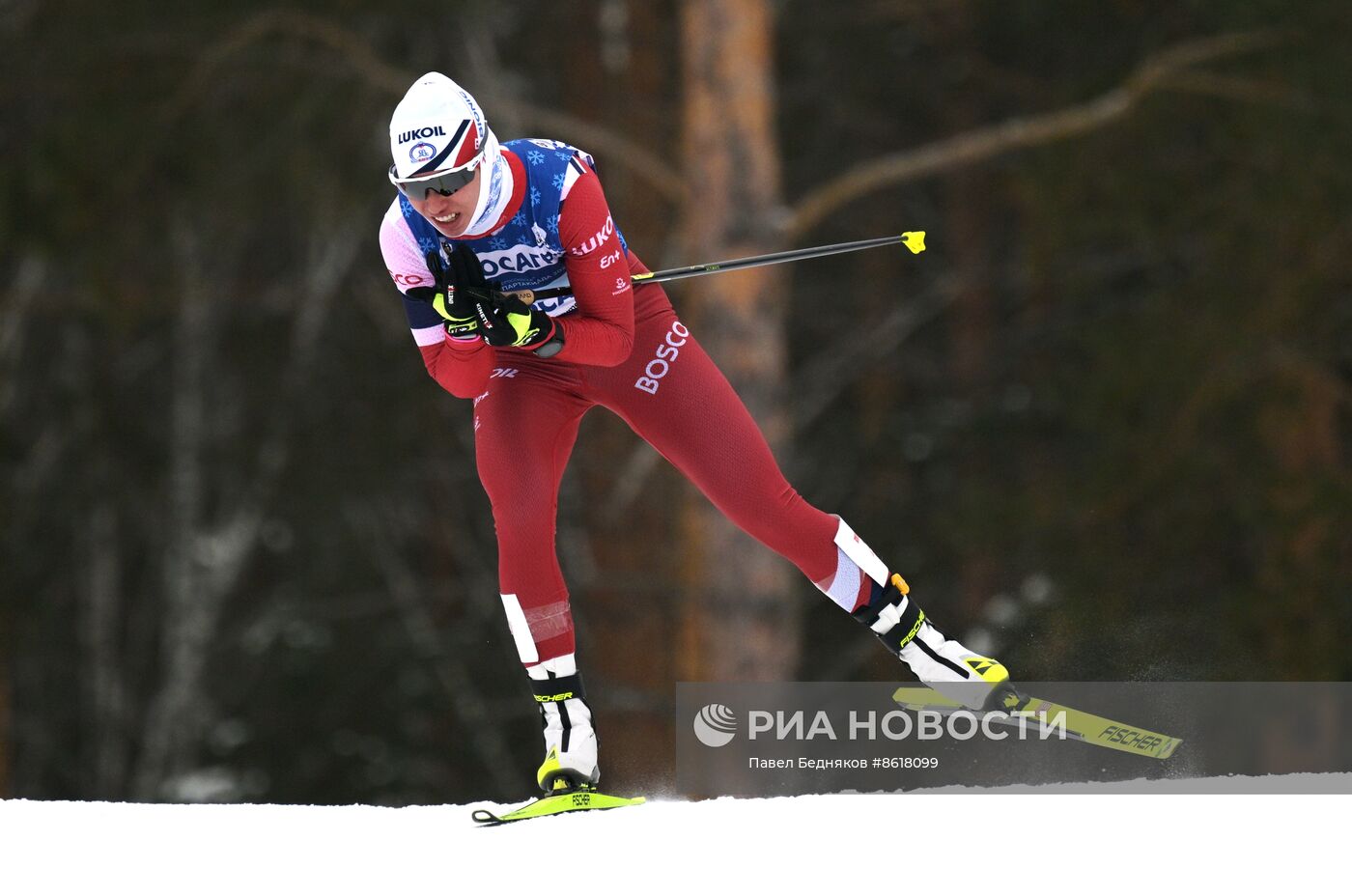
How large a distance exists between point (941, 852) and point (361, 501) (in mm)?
10319

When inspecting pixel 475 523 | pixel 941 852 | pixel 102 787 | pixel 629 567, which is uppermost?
pixel 475 523

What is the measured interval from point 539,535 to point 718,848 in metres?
1.07

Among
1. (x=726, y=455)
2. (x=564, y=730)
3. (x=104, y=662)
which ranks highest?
(x=104, y=662)

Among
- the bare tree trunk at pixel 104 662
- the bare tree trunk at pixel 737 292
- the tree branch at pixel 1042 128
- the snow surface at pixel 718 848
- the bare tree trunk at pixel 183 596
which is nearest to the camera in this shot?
→ the snow surface at pixel 718 848

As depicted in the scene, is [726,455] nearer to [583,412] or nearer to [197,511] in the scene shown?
[583,412]

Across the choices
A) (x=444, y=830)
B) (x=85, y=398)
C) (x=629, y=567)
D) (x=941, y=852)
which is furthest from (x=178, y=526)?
(x=941, y=852)

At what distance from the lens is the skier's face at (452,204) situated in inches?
196

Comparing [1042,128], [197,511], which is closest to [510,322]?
[1042,128]

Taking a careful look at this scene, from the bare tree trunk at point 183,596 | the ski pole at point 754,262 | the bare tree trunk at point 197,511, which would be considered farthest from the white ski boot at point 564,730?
the bare tree trunk at point 183,596

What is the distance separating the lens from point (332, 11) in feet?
34.9

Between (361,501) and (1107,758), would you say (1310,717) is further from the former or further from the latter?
(361,501)

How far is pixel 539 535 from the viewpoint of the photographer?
529 centimetres

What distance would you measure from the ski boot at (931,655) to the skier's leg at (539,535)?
38.6 inches

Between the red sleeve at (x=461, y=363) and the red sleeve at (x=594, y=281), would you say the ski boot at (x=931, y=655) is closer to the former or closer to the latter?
the red sleeve at (x=594, y=281)
